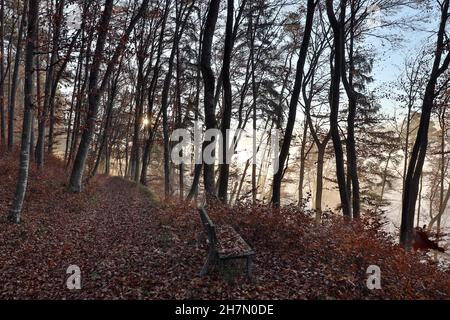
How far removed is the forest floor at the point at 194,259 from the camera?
5.50 m

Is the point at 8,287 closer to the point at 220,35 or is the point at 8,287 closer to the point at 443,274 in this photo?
the point at 443,274

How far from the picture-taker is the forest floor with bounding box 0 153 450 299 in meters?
5.50

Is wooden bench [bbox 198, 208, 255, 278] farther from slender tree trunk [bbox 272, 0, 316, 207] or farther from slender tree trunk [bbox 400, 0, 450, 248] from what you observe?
slender tree trunk [bbox 400, 0, 450, 248]

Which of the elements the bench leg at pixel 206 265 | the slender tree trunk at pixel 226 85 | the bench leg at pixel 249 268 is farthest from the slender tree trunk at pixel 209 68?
the bench leg at pixel 249 268

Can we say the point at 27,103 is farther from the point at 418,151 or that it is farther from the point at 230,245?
the point at 418,151

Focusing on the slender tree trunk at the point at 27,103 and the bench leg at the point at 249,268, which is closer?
the bench leg at the point at 249,268

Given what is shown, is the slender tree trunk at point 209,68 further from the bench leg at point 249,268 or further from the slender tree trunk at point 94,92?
the bench leg at point 249,268

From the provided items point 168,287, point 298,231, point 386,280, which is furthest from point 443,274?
point 168,287

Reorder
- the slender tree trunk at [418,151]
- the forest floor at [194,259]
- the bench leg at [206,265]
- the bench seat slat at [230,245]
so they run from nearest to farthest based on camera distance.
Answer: the forest floor at [194,259]
the bench seat slat at [230,245]
the bench leg at [206,265]
the slender tree trunk at [418,151]

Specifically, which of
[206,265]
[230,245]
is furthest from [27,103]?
[230,245]

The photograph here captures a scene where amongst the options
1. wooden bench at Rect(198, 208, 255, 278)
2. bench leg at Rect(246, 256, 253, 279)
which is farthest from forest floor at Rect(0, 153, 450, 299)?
wooden bench at Rect(198, 208, 255, 278)

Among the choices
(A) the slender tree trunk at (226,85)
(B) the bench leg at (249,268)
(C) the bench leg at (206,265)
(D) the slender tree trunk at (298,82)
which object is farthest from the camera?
(A) the slender tree trunk at (226,85)

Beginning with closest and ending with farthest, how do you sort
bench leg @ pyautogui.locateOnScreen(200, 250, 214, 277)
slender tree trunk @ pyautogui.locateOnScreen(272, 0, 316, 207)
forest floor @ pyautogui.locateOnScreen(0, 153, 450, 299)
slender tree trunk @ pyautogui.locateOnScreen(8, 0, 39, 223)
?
1. forest floor @ pyautogui.locateOnScreen(0, 153, 450, 299)
2. bench leg @ pyautogui.locateOnScreen(200, 250, 214, 277)
3. slender tree trunk @ pyautogui.locateOnScreen(8, 0, 39, 223)
4. slender tree trunk @ pyautogui.locateOnScreen(272, 0, 316, 207)

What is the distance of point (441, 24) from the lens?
12.1 meters
